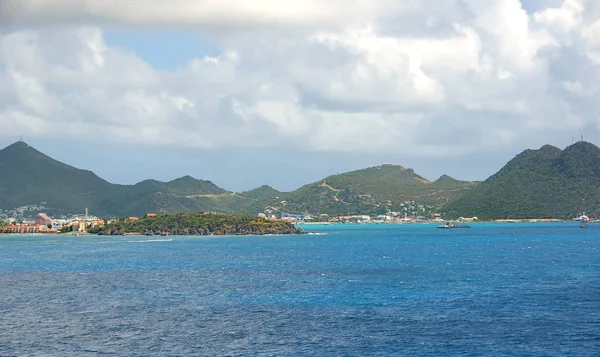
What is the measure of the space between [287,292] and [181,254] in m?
78.8

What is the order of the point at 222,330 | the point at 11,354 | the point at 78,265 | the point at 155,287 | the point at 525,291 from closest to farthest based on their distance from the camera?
the point at 11,354 < the point at 222,330 < the point at 525,291 < the point at 155,287 < the point at 78,265

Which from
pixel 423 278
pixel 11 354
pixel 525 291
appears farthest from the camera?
pixel 423 278

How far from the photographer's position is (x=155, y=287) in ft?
292

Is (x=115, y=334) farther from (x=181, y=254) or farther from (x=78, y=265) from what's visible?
(x=181, y=254)

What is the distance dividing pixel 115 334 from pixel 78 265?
7289 centimetres

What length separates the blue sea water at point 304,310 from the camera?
5231 cm

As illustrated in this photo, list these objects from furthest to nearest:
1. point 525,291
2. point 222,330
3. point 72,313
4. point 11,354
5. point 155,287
Answer: point 155,287 → point 525,291 → point 72,313 → point 222,330 → point 11,354

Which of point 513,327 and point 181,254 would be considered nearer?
point 513,327

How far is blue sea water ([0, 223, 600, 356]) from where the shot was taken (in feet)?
172

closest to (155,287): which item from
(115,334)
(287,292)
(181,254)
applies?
(287,292)

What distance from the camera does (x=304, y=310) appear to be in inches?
2692

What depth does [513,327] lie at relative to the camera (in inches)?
2293

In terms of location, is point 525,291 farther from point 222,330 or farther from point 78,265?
point 78,265

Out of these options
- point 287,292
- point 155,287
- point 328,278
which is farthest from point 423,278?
point 155,287
